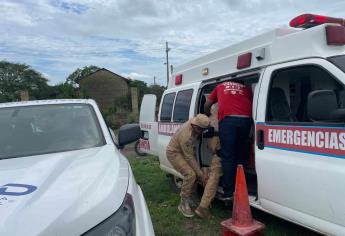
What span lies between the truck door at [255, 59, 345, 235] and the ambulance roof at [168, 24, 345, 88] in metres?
0.13

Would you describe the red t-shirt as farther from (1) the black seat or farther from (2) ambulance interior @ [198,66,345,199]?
(1) the black seat

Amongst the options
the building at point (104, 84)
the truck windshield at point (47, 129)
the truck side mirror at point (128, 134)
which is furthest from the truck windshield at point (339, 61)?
the building at point (104, 84)

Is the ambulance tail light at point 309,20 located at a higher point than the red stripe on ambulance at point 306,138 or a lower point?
higher

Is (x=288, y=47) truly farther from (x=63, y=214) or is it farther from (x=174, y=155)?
(x=63, y=214)

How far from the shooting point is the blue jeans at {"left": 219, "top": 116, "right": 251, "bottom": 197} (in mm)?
4957

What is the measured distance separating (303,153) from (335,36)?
3.82ft

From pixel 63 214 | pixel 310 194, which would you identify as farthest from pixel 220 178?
pixel 63 214

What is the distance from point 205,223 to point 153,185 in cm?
254

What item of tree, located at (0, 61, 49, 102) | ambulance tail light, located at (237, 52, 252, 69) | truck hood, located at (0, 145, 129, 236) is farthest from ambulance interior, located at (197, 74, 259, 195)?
tree, located at (0, 61, 49, 102)

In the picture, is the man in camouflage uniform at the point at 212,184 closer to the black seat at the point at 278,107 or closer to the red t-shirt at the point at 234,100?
the red t-shirt at the point at 234,100

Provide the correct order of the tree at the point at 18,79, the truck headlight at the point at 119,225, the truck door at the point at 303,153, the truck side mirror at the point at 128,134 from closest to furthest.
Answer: the truck headlight at the point at 119,225 → the truck door at the point at 303,153 → the truck side mirror at the point at 128,134 → the tree at the point at 18,79

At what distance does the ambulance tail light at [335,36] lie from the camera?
143 inches

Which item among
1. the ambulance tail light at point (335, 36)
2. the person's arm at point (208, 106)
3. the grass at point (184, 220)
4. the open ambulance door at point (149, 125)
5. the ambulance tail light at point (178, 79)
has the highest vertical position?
the ambulance tail light at point (335, 36)

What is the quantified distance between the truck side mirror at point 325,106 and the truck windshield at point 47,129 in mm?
1925
